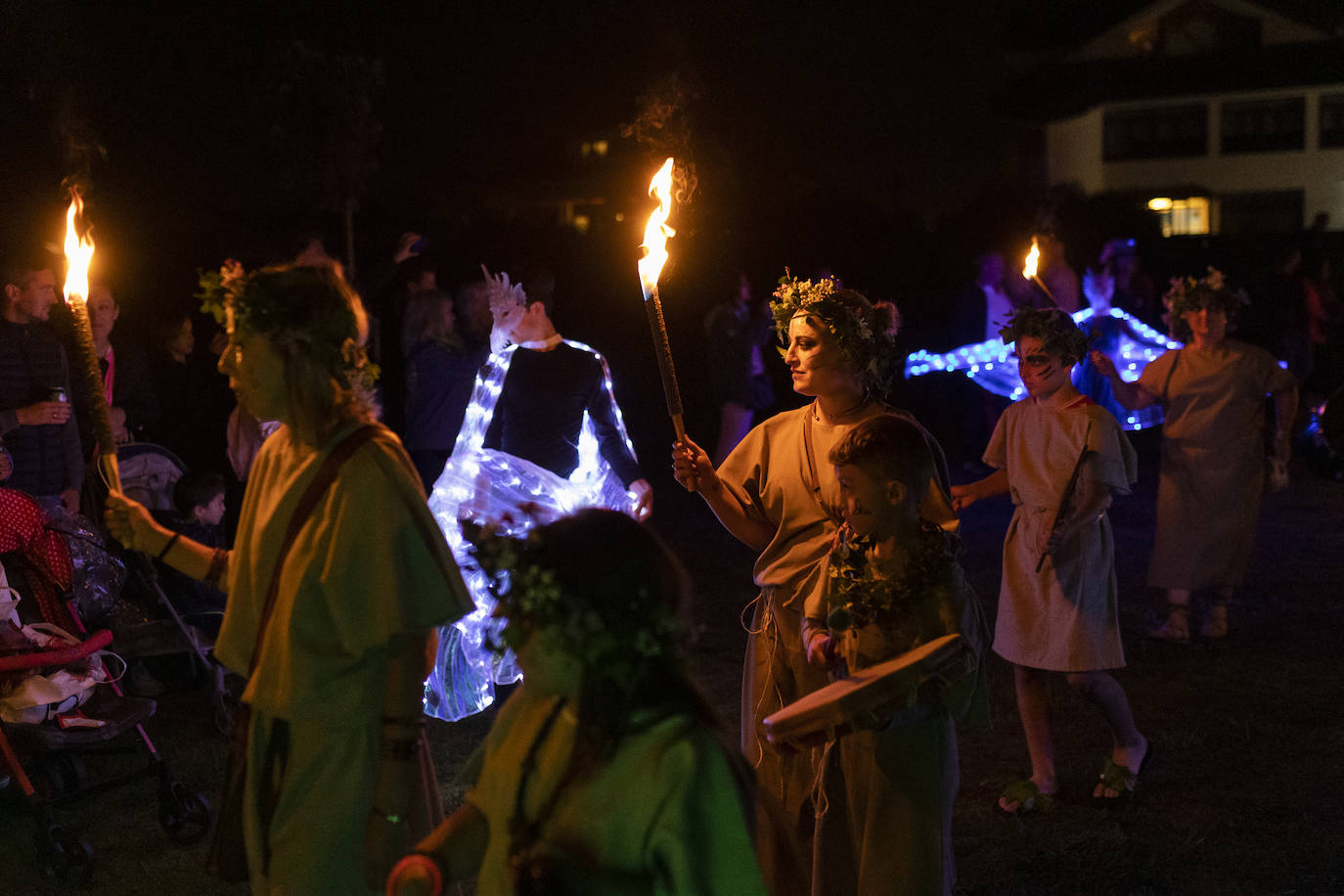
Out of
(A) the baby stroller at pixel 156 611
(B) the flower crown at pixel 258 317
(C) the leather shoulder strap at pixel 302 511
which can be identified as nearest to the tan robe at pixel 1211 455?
(A) the baby stroller at pixel 156 611

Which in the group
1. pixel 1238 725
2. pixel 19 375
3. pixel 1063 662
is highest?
pixel 19 375

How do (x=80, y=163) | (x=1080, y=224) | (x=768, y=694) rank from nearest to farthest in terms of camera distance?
(x=80, y=163) → (x=768, y=694) → (x=1080, y=224)

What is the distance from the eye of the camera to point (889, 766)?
3656 millimetres

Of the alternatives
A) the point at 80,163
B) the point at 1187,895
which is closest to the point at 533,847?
the point at 80,163

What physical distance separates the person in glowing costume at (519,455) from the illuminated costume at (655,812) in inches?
164

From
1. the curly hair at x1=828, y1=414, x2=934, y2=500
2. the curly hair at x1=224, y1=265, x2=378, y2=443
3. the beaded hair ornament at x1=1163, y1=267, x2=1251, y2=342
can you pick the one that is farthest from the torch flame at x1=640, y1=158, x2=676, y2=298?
the beaded hair ornament at x1=1163, y1=267, x2=1251, y2=342

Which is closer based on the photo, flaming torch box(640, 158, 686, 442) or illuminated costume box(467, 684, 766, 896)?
illuminated costume box(467, 684, 766, 896)

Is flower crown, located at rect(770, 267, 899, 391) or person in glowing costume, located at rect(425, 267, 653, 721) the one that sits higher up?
flower crown, located at rect(770, 267, 899, 391)

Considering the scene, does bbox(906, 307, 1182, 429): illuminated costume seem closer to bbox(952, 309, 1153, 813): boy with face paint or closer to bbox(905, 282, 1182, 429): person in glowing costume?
bbox(905, 282, 1182, 429): person in glowing costume

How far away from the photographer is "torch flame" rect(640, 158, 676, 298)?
4371 mm

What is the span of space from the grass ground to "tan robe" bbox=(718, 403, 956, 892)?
0.33m

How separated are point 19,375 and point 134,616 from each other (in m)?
1.63

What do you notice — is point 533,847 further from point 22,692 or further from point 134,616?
point 134,616

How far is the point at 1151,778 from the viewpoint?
5840 millimetres
